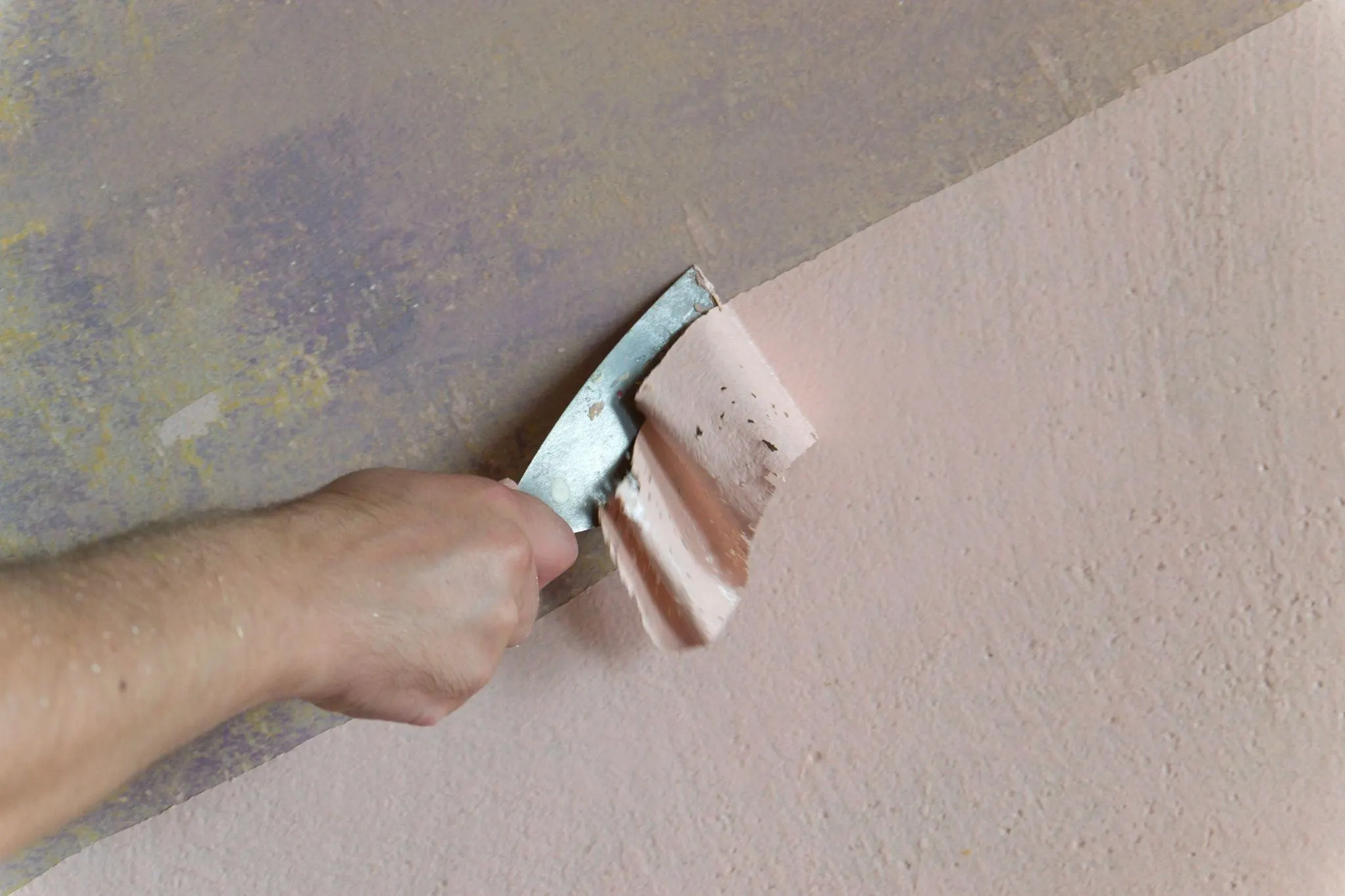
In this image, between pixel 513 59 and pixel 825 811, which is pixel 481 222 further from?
pixel 825 811

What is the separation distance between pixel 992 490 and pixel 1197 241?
0.32 m

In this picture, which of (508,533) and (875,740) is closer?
(508,533)

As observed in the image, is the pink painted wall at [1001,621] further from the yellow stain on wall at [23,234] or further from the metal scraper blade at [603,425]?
the yellow stain on wall at [23,234]

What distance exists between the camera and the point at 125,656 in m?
0.56

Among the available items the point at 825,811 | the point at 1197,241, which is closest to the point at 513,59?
the point at 1197,241

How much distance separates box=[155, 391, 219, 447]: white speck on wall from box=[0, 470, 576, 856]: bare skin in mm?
218

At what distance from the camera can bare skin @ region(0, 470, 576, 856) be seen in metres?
0.53

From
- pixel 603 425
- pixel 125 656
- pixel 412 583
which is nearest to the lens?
pixel 125 656

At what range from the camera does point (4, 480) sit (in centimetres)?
91

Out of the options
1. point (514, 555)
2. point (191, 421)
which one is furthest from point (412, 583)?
point (191, 421)

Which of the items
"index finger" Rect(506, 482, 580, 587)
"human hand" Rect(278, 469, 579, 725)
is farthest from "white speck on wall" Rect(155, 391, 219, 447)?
"index finger" Rect(506, 482, 580, 587)

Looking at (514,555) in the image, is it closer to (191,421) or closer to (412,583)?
(412,583)

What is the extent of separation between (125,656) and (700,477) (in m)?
0.50

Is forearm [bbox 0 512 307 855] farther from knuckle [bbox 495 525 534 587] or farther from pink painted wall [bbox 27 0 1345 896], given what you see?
pink painted wall [bbox 27 0 1345 896]
